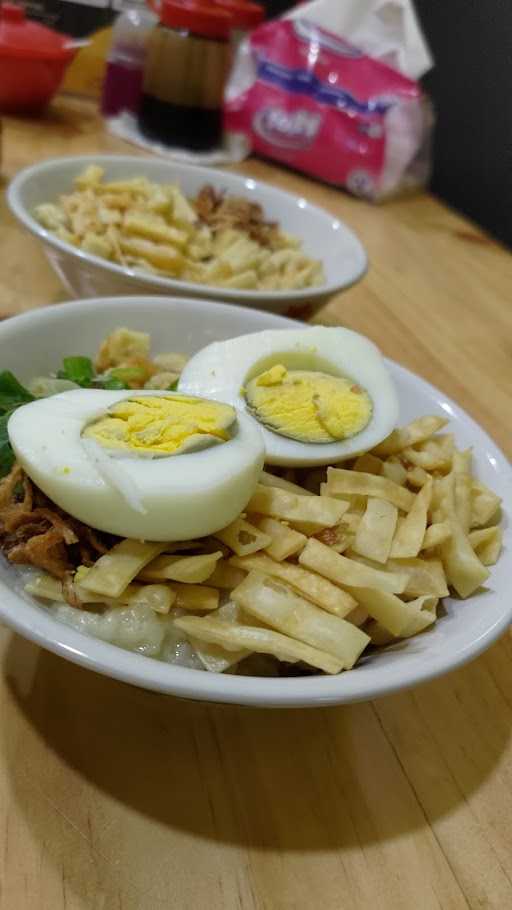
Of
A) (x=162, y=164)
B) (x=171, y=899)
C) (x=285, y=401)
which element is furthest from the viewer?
(x=162, y=164)

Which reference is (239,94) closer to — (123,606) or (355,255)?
(355,255)

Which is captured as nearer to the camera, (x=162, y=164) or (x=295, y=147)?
(x=162, y=164)

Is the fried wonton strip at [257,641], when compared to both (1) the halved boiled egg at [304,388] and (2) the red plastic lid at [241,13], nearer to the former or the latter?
(1) the halved boiled egg at [304,388]

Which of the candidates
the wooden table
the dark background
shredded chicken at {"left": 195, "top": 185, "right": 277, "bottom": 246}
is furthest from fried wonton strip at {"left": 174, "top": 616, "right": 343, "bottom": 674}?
the dark background

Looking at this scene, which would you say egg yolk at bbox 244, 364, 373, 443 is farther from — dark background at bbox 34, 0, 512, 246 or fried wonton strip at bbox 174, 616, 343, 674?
dark background at bbox 34, 0, 512, 246

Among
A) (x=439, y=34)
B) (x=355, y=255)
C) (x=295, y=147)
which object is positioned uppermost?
(x=439, y=34)

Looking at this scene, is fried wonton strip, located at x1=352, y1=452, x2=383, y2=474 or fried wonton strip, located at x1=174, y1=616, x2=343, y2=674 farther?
fried wonton strip, located at x1=352, y1=452, x2=383, y2=474

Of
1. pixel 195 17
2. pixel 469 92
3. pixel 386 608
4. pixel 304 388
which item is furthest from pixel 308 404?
pixel 469 92

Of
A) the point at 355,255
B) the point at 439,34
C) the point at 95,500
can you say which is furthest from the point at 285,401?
the point at 439,34
